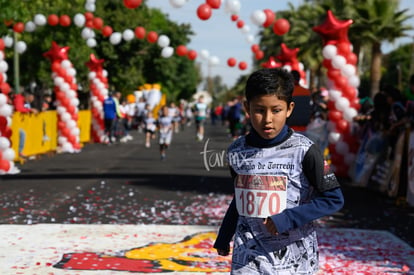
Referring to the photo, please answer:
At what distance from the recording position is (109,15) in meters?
47.1

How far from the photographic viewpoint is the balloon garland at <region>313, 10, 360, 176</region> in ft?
51.2

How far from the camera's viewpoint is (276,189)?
3.54 meters

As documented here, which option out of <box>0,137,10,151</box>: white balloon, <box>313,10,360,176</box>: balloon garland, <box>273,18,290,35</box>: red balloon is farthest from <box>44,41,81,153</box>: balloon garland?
<box>313,10,360,176</box>: balloon garland

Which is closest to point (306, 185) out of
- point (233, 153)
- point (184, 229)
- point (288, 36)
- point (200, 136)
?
point (233, 153)

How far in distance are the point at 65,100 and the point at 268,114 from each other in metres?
20.7

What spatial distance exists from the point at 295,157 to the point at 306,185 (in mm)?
159

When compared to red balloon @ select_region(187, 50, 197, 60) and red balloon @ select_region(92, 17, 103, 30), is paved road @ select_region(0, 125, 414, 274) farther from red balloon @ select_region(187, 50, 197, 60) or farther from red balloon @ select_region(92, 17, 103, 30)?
red balloon @ select_region(187, 50, 197, 60)

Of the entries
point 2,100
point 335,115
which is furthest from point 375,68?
point 2,100

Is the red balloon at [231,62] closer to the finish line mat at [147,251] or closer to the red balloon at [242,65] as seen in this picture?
the red balloon at [242,65]

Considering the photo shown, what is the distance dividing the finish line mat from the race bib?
2.99 meters

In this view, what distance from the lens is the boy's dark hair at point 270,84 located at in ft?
11.3

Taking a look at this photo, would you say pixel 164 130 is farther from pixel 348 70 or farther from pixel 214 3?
pixel 348 70

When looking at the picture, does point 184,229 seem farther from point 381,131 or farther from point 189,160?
point 189,160

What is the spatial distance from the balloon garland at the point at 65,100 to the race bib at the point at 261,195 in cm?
2017
